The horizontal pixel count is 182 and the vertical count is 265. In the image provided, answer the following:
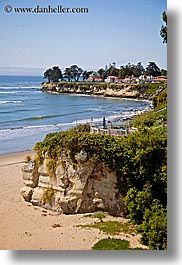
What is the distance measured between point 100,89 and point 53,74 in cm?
59

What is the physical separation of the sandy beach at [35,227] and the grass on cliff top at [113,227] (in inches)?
3.1

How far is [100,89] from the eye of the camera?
17.3 feet

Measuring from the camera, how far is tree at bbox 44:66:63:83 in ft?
16.2

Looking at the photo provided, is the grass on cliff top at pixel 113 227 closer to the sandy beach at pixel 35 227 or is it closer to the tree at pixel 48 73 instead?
the sandy beach at pixel 35 227

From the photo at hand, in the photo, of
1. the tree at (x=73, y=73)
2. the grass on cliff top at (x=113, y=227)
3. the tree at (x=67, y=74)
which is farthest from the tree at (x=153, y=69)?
the grass on cliff top at (x=113, y=227)

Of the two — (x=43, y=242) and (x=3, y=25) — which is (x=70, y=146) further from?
(x=3, y=25)

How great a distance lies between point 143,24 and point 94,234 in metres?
2.13

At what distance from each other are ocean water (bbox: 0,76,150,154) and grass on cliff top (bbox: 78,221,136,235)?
110cm

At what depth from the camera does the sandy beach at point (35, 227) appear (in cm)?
446

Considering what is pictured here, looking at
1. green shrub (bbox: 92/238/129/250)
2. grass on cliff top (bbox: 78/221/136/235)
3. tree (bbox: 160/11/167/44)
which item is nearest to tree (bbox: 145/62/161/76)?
tree (bbox: 160/11/167/44)

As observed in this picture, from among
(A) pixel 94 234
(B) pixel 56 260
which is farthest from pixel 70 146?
(B) pixel 56 260

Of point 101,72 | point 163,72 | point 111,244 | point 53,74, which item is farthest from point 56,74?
point 111,244

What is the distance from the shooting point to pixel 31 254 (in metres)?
4.33

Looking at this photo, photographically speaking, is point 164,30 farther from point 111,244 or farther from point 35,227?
point 35,227
